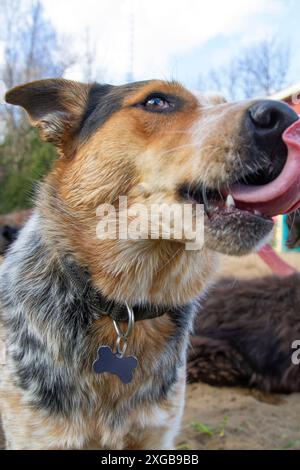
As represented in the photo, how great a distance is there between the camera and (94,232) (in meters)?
2.55

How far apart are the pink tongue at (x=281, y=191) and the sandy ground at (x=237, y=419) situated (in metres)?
1.50

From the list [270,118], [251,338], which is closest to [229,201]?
[270,118]

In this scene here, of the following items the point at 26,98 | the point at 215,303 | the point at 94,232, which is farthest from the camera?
the point at 215,303

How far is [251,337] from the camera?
4.80 metres

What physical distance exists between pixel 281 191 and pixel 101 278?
3.55 ft

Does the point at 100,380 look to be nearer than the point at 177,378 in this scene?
Yes

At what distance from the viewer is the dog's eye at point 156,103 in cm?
246

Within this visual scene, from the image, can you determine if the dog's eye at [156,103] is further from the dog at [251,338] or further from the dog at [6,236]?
the dog at [251,338]

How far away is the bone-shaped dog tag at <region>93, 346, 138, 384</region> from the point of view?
8.02 ft

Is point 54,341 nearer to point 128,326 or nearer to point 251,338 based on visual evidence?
point 128,326

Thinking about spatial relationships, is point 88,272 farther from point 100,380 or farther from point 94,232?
point 100,380
